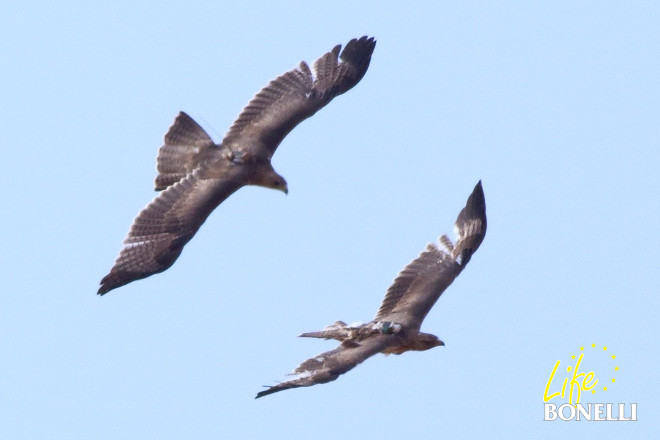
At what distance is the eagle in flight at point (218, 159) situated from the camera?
804 inches

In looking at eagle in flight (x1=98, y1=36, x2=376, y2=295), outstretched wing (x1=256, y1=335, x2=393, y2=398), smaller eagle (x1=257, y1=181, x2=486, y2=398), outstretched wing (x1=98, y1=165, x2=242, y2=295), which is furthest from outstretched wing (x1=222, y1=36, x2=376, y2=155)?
outstretched wing (x1=256, y1=335, x2=393, y2=398)

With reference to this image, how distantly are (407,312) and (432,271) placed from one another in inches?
29.2

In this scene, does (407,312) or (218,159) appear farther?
(218,159)

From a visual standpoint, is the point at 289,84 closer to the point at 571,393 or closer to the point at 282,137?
the point at 282,137

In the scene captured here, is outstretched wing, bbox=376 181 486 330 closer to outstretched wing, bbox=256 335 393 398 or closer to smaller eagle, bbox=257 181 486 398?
smaller eagle, bbox=257 181 486 398

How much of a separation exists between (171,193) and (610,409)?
5341mm

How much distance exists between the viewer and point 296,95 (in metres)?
22.5

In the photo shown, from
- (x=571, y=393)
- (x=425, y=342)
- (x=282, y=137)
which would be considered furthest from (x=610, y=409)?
(x=282, y=137)

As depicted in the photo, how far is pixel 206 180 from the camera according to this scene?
21172 millimetres

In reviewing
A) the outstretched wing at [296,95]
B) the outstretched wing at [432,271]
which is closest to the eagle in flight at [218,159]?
the outstretched wing at [296,95]

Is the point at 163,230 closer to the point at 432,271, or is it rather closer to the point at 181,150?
the point at 181,150

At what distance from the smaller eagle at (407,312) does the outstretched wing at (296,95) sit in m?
2.02

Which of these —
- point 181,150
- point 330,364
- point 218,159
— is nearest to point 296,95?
point 218,159

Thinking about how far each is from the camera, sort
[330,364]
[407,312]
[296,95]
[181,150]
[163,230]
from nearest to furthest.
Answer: [330,364], [163,230], [407,312], [181,150], [296,95]
